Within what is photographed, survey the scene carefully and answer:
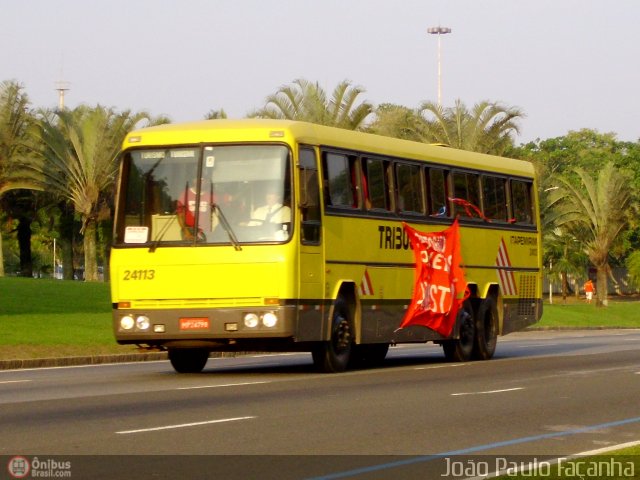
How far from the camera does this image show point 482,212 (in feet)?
84.8

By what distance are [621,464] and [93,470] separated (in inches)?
145

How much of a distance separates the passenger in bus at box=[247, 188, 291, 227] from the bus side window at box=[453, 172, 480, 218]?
19.1ft

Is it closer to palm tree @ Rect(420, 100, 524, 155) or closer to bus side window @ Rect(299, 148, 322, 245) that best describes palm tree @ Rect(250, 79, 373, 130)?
palm tree @ Rect(420, 100, 524, 155)

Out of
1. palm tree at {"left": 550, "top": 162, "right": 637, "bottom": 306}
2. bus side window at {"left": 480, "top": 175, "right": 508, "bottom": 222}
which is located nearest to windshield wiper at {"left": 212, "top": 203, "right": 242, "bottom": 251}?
bus side window at {"left": 480, "top": 175, "right": 508, "bottom": 222}

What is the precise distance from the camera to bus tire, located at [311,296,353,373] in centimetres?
2100

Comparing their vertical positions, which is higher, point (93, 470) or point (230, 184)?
point (230, 184)

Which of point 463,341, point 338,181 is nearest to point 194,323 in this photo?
point 338,181

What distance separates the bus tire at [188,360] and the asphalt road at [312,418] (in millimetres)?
295

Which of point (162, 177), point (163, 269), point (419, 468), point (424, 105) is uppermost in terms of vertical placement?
point (424, 105)

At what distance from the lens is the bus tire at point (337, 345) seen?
21.0 metres

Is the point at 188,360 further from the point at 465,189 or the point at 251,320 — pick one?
the point at 465,189

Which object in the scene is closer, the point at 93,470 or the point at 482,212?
the point at 93,470

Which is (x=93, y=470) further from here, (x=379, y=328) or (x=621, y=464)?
(x=379, y=328)

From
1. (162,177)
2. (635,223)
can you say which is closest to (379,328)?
(162,177)
